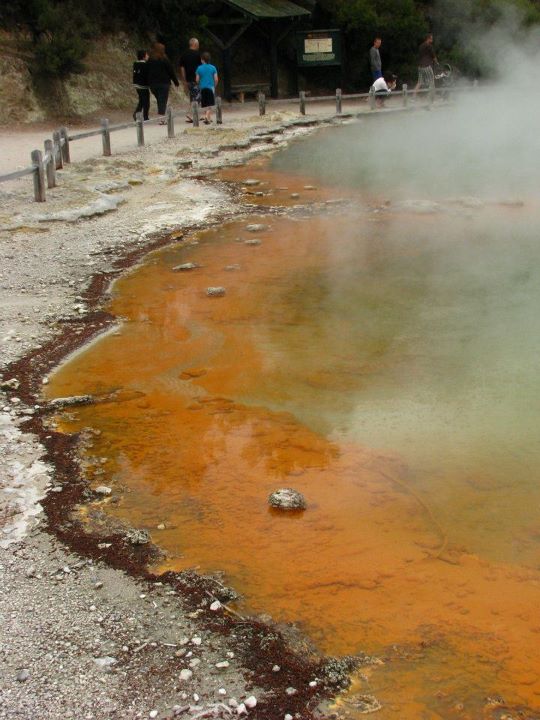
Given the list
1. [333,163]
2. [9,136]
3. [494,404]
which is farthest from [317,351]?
[9,136]

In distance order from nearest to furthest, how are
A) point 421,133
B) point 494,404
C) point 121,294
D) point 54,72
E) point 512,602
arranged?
point 512,602 < point 494,404 < point 121,294 < point 54,72 < point 421,133

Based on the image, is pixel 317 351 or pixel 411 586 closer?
pixel 411 586

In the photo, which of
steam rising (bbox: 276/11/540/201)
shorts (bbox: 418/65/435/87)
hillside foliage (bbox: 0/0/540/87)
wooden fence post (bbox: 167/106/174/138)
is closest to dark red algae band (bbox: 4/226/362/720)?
steam rising (bbox: 276/11/540/201)

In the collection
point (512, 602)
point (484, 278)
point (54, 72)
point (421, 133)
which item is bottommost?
point (512, 602)

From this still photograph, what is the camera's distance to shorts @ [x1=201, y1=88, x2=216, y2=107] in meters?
17.0

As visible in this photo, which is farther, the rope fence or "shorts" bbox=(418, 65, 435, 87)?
"shorts" bbox=(418, 65, 435, 87)

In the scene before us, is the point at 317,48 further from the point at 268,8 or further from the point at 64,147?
the point at 64,147

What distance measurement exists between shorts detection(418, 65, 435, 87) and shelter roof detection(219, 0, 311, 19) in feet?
9.68

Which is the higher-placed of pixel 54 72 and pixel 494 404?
pixel 54 72

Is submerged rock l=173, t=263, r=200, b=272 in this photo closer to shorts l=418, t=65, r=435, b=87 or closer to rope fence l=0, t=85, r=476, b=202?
rope fence l=0, t=85, r=476, b=202

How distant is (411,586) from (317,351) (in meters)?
2.71

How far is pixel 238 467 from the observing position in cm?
450

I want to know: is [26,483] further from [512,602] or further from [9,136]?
[9,136]

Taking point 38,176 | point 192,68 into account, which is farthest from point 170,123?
point 38,176
